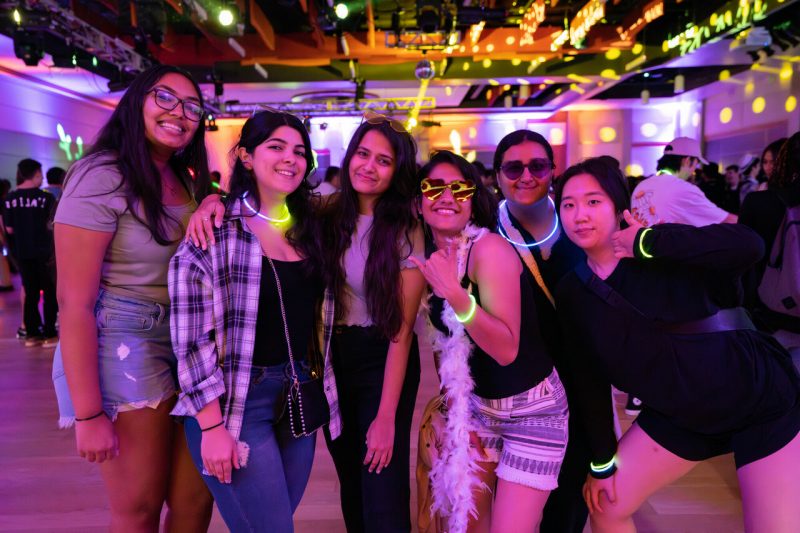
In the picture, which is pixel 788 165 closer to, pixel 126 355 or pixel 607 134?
pixel 126 355

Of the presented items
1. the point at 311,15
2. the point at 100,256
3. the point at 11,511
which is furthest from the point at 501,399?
→ the point at 311,15

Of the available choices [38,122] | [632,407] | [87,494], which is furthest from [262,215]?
[38,122]

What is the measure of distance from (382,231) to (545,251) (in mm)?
568

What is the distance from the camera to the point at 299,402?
4.67ft

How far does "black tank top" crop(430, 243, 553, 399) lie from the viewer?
1484 mm

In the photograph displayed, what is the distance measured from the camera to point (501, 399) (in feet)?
4.92

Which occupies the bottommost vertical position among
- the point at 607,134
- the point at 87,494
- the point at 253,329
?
the point at 87,494

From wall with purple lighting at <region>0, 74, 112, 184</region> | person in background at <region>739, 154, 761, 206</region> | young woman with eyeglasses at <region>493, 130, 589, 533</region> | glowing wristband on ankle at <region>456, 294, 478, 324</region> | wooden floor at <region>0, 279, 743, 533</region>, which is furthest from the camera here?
wall with purple lighting at <region>0, 74, 112, 184</region>

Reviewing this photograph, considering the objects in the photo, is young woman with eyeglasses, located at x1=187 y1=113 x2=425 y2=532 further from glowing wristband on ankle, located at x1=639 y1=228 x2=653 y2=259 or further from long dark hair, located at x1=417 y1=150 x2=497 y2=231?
glowing wristband on ankle, located at x1=639 y1=228 x2=653 y2=259

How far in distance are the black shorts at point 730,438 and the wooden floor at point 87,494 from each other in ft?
3.36

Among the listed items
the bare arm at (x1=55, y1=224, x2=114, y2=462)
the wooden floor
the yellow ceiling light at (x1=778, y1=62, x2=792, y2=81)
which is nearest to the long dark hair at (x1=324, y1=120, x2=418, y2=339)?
the bare arm at (x1=55, y1=224, x2=114, y2=462)

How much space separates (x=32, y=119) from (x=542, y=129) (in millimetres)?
10349

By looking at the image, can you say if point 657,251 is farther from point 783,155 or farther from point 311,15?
point 311,15

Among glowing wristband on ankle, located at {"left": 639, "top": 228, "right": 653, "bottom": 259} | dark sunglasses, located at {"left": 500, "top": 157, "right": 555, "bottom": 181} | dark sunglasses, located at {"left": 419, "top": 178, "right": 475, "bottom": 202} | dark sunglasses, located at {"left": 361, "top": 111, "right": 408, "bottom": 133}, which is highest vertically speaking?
dark sunglasses, located at {"left": 361, "top": 111, "right": 408, "bottom": 133}
